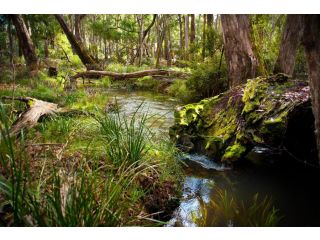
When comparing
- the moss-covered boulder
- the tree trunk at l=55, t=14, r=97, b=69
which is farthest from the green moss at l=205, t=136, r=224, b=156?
the tree trunk at l=55, t=14, r=97, b=69

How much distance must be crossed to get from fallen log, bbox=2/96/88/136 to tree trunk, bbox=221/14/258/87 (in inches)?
90.8

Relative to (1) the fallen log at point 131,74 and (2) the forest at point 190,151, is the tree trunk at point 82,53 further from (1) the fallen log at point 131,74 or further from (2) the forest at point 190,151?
(2) the forest at point 190,151

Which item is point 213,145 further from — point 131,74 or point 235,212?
point 131,74

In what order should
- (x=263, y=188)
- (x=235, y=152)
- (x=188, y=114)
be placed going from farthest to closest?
(x=188, y=114) → (x=235, y=152) → (x=263, y=188)

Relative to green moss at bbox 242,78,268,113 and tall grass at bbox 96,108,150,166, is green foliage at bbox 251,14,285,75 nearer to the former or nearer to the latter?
green moss at bbox 242,78,268,113

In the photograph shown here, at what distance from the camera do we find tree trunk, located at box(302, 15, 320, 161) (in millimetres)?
1526

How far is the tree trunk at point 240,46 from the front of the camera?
463 centimetres

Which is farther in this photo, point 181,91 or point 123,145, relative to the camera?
point 181,91

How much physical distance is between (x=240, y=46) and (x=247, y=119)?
1727mm

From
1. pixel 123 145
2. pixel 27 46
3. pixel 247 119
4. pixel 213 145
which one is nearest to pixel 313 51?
pixel 123 145

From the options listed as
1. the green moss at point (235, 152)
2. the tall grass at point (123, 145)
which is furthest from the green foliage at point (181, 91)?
the tall grass at point (123, 145)

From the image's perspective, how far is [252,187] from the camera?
294 centimetres

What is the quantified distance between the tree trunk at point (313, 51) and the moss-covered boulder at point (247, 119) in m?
1.29
